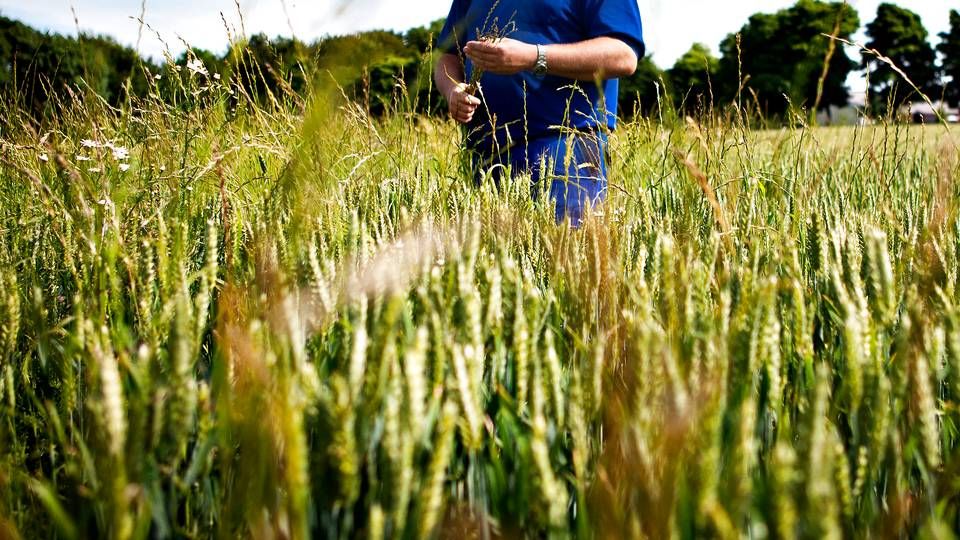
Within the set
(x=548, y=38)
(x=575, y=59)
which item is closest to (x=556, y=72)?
(x=575, y=59)

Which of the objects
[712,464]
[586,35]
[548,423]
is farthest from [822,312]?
[586,35]

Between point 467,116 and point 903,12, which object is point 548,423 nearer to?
point 467,116

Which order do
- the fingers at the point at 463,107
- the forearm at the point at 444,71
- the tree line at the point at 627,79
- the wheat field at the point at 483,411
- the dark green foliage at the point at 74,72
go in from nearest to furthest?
the wheat field at the point at 483,411, the tree line at the point at 627,79, the fingers at the point at 463,107, the dark green foliage at the point at 74,72, the forearm at the point at 444,71

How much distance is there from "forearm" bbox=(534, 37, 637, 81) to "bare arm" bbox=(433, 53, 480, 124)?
33cm

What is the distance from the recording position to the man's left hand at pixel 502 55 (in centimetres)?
235

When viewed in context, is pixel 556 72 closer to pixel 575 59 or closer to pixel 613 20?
pixel 575 59

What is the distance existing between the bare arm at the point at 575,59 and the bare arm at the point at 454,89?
0.14 metres

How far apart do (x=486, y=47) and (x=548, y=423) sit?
1807 millimetres

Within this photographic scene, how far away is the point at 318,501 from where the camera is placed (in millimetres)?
631

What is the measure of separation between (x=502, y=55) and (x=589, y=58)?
0.46 metres

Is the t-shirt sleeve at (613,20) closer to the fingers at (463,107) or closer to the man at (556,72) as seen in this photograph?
the man at (556,72)

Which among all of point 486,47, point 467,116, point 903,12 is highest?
point 903,12

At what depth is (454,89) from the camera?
104 inches

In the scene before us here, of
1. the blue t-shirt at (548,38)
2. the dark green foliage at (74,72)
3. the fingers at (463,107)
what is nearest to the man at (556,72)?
the blue t-shirt at (548,38)
